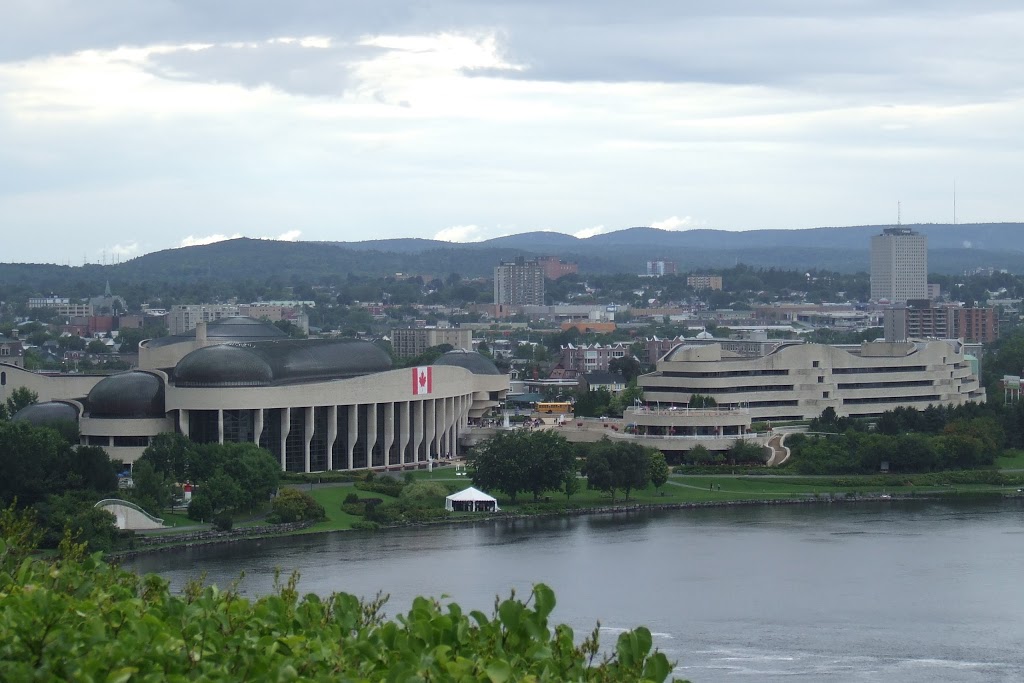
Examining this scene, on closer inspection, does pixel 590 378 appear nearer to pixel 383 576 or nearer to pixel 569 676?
pixel 383 576

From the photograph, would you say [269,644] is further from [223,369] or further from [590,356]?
[590,356]

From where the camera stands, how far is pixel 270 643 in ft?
42.1

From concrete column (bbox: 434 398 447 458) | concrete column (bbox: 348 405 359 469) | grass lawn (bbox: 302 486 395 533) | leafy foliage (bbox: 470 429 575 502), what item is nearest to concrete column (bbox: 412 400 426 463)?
concrete column (bbox: 434 398 447 458)

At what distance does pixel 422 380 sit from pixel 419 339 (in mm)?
60591

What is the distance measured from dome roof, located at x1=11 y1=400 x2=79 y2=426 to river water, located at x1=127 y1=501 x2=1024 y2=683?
555 inches

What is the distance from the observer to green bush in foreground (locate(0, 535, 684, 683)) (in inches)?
478

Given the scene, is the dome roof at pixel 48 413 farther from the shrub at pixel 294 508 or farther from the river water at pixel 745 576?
the river water at pixel 745 576

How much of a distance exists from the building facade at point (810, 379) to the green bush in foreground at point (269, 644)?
50008 mm

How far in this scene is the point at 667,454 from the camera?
59.5 m

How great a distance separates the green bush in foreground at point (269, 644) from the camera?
1214cm

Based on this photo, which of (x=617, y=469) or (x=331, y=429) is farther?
(x=331, y=429)

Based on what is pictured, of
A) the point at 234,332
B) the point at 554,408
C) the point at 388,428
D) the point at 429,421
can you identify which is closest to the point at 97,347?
the point at 234,332

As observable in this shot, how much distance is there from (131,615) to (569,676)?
3068 mm

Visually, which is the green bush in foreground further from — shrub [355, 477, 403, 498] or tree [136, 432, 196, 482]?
shrub [355, 477, 403, 498]
